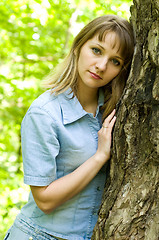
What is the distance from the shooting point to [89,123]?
1.75 metres

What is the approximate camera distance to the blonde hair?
163 centimetres

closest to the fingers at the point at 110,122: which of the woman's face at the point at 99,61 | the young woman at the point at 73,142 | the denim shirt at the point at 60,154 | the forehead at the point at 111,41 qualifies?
the young woman at the point at 73,142

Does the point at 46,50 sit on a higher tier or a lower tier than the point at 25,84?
higher

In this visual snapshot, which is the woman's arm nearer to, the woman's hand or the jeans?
the woman's hand

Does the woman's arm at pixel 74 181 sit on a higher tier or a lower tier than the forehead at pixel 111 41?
lower

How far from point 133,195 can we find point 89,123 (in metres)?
0.56

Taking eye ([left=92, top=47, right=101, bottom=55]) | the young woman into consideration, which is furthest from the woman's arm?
eye ([left=92, top=47, right=101, bottom=55])

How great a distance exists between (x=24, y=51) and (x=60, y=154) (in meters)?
2.83

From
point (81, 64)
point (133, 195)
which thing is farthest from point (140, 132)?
point (81, 64)

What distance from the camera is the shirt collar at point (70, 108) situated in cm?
164

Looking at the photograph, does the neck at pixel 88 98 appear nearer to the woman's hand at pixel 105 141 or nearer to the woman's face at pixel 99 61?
the woman's face at pixel 99 61

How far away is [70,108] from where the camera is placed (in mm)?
1701

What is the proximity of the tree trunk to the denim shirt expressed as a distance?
0.21 m

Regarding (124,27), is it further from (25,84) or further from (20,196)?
(20,196)
